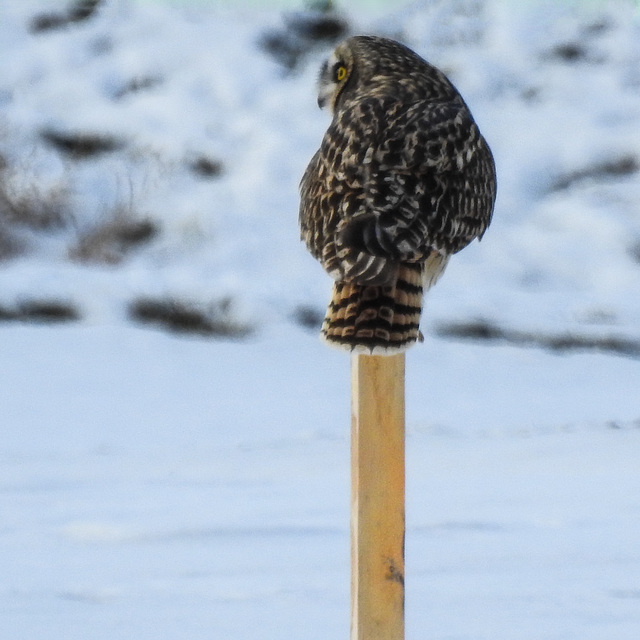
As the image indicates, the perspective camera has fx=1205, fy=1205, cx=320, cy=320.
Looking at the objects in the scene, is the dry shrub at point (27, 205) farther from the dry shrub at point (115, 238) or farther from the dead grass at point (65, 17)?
the dead grass at point (65, 17)

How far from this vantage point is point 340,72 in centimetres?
326

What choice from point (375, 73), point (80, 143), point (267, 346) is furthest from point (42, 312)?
point (375, 73)

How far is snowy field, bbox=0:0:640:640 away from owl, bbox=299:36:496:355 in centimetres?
127

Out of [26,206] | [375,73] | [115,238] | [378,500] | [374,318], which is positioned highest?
[26,206]

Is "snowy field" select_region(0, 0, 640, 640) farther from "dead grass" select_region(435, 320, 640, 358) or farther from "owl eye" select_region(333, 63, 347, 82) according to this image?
"owl eye" select_region(333, 63, 347, 82)

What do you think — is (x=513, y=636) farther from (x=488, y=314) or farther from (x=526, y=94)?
(x=526, y=94)

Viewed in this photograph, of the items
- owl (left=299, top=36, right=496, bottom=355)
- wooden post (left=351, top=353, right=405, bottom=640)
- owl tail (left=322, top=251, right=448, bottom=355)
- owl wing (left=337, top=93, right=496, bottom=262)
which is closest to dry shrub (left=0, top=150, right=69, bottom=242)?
owl (left=299, top=36, right=496, bottom=355)

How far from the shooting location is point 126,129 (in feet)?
35.1

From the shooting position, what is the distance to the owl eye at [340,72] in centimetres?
325

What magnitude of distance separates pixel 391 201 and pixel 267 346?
14.4ft

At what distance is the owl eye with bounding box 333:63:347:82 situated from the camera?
3.25 metres

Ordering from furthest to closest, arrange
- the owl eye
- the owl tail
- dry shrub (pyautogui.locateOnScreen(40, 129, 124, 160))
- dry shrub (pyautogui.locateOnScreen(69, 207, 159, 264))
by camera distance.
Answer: dry shrub (pyautogui.locateOnScreen(40, 129, 124, 160))
dry shrub (pyautogui.locateOnScreen(69, 207, 159, 264))
the owl eye
the owl tail

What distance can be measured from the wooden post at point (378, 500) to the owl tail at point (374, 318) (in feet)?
0.67

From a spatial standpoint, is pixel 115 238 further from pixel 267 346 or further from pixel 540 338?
pixel 540 338
